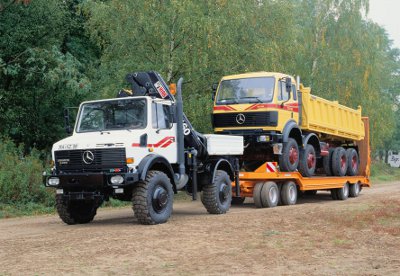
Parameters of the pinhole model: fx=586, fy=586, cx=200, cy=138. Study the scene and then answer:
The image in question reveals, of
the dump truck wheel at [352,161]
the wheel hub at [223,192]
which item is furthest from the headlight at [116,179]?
the dump truck wheel at [352,161]

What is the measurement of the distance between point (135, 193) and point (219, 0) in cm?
1152

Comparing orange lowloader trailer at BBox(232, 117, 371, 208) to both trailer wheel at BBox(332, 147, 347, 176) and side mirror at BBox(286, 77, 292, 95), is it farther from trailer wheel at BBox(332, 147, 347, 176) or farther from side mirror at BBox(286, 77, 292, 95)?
side mirror at BBox(286, 77, 292, 95)

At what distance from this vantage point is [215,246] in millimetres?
9109

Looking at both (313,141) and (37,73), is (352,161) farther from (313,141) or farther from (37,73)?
(37,73)

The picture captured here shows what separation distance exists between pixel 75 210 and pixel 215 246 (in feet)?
16.1

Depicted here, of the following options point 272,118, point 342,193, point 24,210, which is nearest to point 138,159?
point 24,210

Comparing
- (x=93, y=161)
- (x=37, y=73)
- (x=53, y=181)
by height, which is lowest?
(x=53, y=181)

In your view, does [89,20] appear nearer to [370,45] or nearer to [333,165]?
[333,165]

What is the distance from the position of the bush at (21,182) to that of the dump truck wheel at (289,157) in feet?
22.1

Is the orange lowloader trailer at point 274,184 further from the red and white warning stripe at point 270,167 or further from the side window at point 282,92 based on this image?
the side window at point 282,92

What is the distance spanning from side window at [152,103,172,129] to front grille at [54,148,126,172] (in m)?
1.23

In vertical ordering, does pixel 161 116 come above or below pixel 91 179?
above

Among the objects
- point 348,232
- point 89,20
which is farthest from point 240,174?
point 89,20

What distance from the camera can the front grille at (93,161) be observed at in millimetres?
11719
